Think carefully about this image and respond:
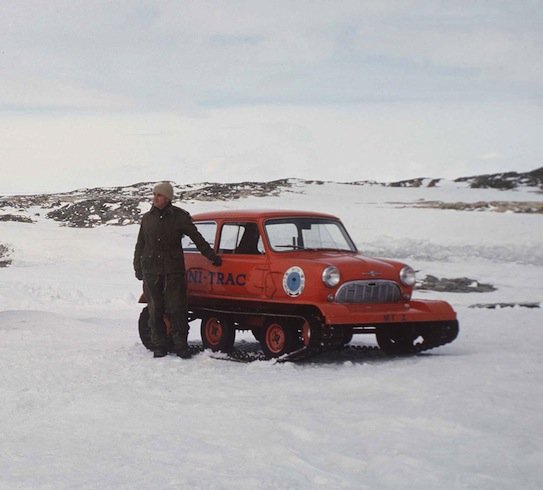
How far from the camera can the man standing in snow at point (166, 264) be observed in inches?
428

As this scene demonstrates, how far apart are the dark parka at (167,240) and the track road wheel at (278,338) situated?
4.13 ft

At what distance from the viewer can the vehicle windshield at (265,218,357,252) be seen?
11.0 metres

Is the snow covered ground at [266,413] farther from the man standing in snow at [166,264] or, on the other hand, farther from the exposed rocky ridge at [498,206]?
the exposed rocky ridge at [498,206]

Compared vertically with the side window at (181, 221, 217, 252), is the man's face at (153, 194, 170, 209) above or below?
above

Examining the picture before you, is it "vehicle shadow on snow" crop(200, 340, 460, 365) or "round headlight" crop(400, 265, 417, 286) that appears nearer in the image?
"vehicle shadow on snow" crop(200, 340, 460, 365)

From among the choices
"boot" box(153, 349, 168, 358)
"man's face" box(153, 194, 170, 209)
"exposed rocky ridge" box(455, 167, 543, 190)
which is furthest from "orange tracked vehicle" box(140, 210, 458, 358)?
"exposed rocky ridge" box(455, 167, 543, 190)

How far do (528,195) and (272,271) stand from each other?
80.8ft

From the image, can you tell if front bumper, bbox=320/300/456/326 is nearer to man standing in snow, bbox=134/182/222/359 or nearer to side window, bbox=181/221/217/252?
man standing in snow, bbox=134/182/222/359

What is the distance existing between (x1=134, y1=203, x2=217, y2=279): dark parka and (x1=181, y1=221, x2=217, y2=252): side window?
21.5 inches

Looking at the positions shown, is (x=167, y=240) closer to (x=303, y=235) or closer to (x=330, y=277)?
(x=303, y=235)

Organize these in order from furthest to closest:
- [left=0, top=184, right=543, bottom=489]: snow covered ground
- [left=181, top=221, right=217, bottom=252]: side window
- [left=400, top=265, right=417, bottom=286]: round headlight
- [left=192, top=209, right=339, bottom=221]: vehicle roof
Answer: [left=181, top=221, right=217, bottom=252]: side window → [left=192, top=209, right=339, bottom=221]: vehicle roof → [left=400, top=265, right=417, bottom=286]: round headlight → [left=0, top=184, right=543, bottom=489]: snow covered ground

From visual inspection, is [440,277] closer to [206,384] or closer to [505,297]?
[505,297]

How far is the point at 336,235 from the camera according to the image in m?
11.4

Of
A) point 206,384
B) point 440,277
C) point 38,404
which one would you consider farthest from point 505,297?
point 38,404
